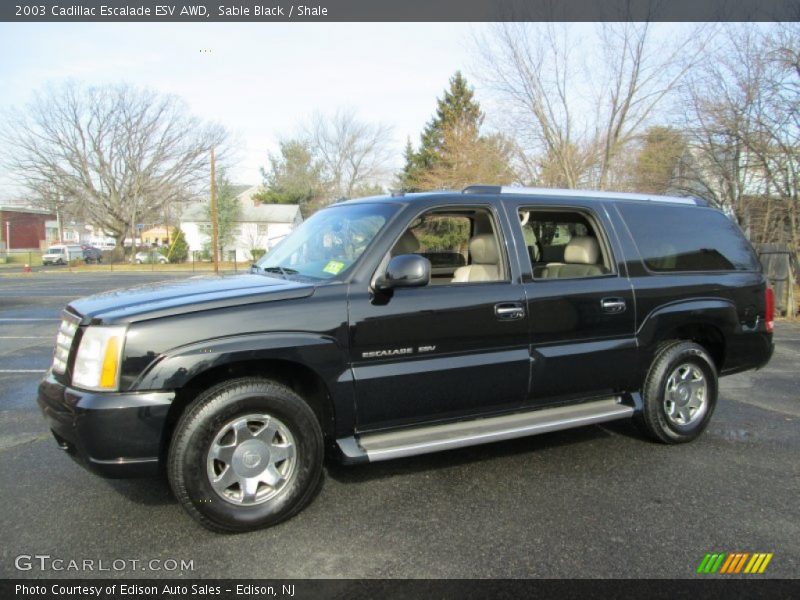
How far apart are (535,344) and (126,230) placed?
49212 millimetres

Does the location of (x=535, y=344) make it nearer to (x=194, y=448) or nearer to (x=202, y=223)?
(x=194, y=448)

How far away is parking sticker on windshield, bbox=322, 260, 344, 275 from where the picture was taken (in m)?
3.43

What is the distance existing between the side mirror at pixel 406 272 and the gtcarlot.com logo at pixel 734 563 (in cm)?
205

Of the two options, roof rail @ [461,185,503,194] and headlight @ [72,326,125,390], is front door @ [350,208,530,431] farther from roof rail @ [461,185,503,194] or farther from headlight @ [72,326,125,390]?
headlight @ [72,326,125,390]

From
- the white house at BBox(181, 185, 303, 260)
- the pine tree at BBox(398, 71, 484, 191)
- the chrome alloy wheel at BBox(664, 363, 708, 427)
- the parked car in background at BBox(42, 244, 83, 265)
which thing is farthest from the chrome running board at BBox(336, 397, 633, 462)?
the parked car in background at BBox(42, 244, 83, 265)

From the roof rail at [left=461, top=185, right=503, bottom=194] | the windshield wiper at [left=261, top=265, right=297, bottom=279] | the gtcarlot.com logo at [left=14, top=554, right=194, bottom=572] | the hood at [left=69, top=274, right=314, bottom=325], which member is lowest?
the gtcarlot.com logo at [left=14, top=554, right=194, bottom=572]

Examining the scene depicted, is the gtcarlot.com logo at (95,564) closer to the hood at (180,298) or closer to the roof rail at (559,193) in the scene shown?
the hood at (180,298)

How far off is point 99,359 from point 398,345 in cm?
162

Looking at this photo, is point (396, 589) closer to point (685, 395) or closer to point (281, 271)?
point (281, 271)

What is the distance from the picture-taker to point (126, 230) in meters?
46.3

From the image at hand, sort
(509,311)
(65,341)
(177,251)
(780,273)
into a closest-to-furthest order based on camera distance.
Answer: (65,341)
(509,311)
(780,273)
(177,251)

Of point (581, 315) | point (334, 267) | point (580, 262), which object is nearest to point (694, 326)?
point (580, 262)

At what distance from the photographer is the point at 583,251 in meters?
4.31

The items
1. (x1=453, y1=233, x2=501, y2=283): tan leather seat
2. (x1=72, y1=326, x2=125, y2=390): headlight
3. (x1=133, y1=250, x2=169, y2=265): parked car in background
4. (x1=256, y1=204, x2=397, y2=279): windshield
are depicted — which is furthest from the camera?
(x1=133, y1=250, x2=169, y2=265): parked car in background
